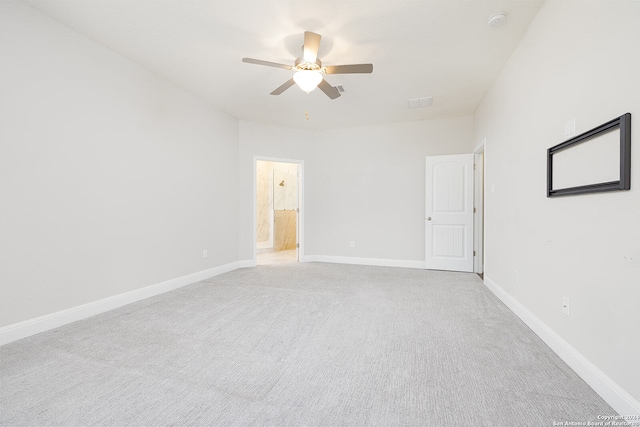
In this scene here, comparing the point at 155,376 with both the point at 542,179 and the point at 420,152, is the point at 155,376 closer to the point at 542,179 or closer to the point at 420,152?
the point at 542,179

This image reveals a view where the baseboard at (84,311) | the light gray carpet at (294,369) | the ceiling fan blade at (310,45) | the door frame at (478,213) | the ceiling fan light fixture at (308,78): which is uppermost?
the ceiling fan blade at (310,45)

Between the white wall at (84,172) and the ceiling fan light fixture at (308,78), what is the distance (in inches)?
77.4

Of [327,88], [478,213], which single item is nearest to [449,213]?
[478,213]

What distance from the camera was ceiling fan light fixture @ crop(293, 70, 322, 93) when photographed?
2.58 meters

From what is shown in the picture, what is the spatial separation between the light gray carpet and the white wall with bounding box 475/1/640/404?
342 mm

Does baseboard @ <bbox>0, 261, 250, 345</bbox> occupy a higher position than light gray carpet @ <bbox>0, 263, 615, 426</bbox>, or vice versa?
baseboard @ <bbox>0, 261, 250, 345</bbox>

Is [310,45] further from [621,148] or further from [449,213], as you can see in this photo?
[449,213]

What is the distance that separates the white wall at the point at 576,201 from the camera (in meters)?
1.35

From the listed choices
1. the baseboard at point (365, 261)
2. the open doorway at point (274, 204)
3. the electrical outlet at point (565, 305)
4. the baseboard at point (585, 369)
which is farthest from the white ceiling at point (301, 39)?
the open doorway at point (274, 204)

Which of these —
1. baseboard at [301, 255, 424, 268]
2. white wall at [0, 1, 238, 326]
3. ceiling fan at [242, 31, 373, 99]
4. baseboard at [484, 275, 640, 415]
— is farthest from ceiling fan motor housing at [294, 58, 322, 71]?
baseboard at [301, 255, 424, 268]

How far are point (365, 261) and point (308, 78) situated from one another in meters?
3.71

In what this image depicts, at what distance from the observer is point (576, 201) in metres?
1.78

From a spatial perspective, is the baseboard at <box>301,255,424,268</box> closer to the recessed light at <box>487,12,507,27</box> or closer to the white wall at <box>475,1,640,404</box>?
the white wall at <box>475,1,640,404</box>

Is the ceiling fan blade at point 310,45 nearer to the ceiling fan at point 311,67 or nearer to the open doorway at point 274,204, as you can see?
the ceiling fan at point 311,67
